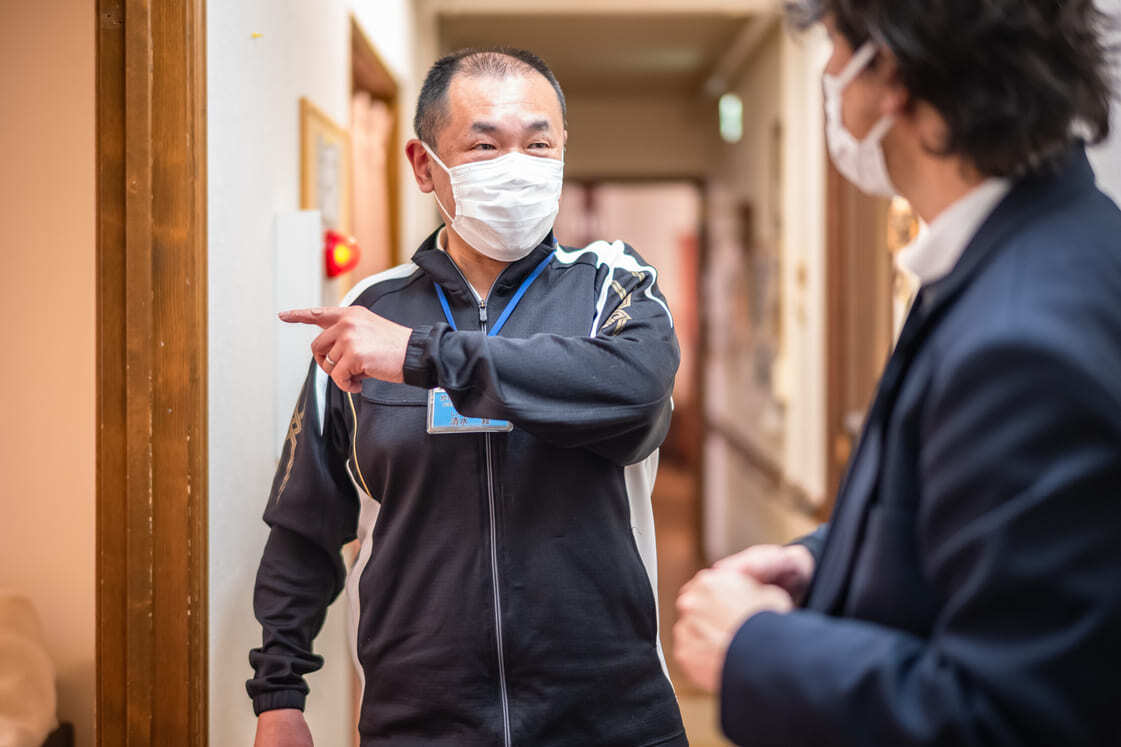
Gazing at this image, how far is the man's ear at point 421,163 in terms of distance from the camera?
4.57 feet

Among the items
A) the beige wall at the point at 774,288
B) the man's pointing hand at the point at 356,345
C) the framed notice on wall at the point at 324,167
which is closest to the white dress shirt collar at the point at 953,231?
the man's pointing hand at the point at 356,345

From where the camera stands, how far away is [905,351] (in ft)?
2.52

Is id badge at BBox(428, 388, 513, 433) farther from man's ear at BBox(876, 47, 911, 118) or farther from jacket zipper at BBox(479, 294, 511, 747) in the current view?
man's ear at BBox(876, 47, 911, 118)

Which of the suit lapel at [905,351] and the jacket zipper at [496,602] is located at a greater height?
the suit lapel at [905,351]

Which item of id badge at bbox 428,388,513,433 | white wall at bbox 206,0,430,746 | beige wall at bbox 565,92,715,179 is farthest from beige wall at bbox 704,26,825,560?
id badge at bbox 428,388,513,433

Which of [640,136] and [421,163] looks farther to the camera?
[640,136]

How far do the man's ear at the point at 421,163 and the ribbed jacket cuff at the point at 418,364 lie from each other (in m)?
0.39

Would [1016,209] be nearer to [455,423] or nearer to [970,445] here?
[970,445]

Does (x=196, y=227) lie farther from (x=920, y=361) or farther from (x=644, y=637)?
(x=920, y=361)

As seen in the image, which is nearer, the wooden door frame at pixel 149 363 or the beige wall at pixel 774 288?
the wooden door frame at pixel 149 363

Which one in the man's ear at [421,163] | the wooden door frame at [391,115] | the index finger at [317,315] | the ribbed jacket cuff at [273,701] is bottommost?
the ribbed jacket cuff at [273,701]

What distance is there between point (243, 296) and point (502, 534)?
63 cm

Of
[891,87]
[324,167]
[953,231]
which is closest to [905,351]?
[953,231]

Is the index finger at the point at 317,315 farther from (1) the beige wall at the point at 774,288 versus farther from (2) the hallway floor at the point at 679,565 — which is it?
(1) the beige wall at the point at 774,288
